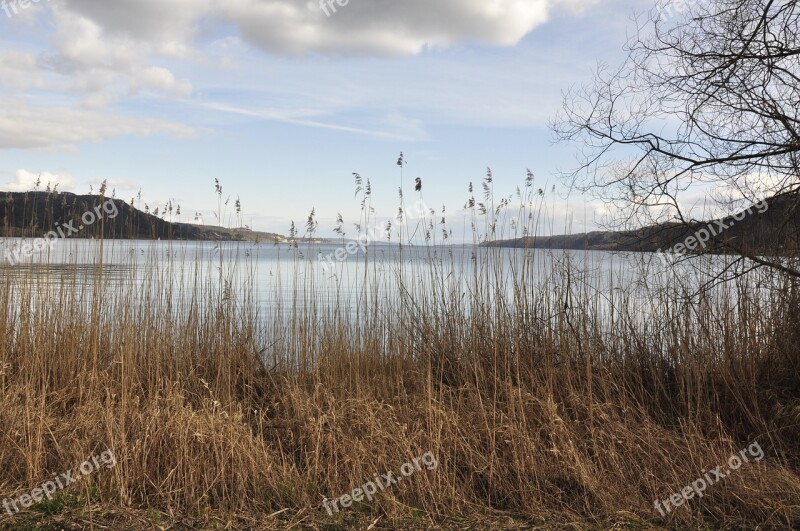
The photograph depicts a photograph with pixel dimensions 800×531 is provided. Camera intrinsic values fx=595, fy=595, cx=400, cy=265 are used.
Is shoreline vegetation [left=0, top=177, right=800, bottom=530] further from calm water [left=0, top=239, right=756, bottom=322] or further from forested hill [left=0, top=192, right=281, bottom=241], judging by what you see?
forested hill [left=0, top=192, right=281, bottom=241]

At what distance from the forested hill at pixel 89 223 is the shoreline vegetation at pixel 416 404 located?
0.48 meters

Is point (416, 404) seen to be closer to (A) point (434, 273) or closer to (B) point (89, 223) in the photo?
(A) point (434, 273)

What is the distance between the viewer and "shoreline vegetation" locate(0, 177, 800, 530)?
10.5 ft

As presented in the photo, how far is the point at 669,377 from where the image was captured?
5.14 meters

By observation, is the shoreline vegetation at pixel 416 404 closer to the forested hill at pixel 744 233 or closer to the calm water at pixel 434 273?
the calm water at pixel 434 273

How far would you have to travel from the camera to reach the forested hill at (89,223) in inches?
233

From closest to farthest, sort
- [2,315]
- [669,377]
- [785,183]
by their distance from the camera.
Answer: [785,183] < [669,377] < [2,315]

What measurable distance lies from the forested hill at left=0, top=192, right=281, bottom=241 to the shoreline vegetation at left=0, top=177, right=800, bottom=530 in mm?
484

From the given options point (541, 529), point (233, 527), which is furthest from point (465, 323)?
point (233, 527)

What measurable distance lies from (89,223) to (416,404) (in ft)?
12.2

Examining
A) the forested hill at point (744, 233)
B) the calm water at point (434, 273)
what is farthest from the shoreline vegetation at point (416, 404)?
the forested hill at point (744, 233)

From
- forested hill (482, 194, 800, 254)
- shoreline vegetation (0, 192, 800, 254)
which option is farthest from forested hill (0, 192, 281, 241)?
forested hill (482, 194, 800, 254)

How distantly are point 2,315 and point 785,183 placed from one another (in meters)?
6.92

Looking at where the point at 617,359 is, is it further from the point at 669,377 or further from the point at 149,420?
the point at 149,420
